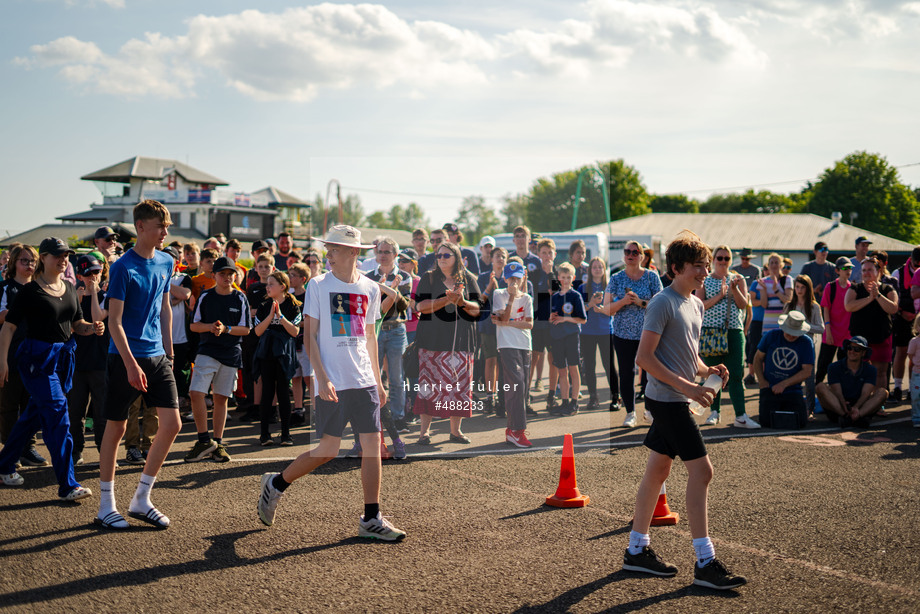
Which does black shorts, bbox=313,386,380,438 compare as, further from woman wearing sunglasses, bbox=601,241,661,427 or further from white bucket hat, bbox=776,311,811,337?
white bucket hat, bbox=776,311,811,337

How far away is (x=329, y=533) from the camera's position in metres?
5.11

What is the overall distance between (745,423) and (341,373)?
6032 mm

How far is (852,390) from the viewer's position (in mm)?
9406

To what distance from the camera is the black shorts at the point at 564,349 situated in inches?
403

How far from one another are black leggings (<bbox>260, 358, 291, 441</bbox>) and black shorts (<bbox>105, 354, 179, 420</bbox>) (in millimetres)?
2655

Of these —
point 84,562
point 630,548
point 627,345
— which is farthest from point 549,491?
point 84,562

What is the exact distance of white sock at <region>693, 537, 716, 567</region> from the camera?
13.7 ft

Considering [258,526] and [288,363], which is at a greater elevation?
[288,363]

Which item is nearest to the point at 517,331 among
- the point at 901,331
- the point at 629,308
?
the point at 629,308

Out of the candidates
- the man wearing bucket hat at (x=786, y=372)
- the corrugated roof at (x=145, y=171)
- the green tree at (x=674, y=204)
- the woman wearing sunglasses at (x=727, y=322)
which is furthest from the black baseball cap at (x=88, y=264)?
the green tree at (x=674, y=204)

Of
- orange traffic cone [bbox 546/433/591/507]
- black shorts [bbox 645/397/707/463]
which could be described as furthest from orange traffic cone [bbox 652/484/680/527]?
black shorts [bbox 645/397/707/463]

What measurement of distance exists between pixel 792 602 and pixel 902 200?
86.3m

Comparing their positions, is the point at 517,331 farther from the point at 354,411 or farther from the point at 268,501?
the point at 268,501

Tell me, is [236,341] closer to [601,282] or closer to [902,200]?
[601,282]
